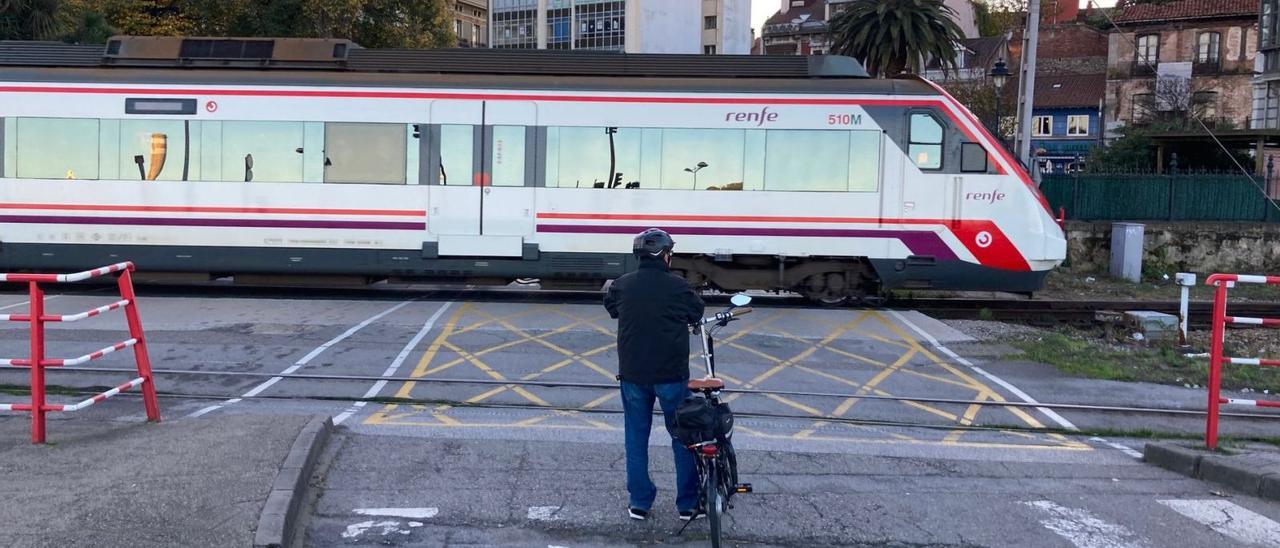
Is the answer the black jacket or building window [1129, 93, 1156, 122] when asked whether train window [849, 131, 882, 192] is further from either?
building window [1129, 93, 1156, 122]

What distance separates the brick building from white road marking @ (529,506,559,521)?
50.3 metres

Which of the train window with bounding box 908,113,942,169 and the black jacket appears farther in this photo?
the train window with bounding box 908,113,942,169

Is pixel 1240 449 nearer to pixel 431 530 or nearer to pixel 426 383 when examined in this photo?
pixel 431 530

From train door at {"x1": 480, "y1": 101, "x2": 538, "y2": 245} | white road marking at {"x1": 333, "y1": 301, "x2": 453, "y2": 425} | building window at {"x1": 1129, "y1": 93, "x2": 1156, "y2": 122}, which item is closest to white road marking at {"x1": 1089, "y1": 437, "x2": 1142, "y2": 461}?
white road marking at {"x1": 333, "y1": 301, "x2": 453, "y2": 425}

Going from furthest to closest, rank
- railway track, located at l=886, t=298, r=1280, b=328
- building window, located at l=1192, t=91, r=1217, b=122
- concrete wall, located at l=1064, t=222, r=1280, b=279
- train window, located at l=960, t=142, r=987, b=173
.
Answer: building window, located at l=1192, t=91, r=1217, b=122, concrete wall, located at l=1064, t=222, r=1280, b=279, railway track, located at l=886, t=298, r=1280, b=328, train window, located at l=960, t=142, r=987, b=173

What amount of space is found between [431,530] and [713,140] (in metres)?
9.80

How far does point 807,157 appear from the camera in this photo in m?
15.0

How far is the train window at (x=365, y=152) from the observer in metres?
15.2

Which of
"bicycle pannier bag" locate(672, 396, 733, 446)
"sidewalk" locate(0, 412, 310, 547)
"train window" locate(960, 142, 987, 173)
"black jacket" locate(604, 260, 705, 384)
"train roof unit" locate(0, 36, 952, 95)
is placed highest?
"train roof unit" locate(0, 36, 952, 95)

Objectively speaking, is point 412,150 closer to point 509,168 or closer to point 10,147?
point 509,168

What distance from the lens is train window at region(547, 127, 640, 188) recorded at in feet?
49.5

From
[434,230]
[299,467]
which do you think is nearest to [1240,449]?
[299,467]

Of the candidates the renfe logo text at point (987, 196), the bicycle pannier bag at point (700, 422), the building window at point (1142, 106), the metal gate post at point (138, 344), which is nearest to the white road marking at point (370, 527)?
the bicycle pannier bag at point (700, 422)

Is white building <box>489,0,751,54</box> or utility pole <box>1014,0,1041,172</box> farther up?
white building <box>489,0,751,54</box>
